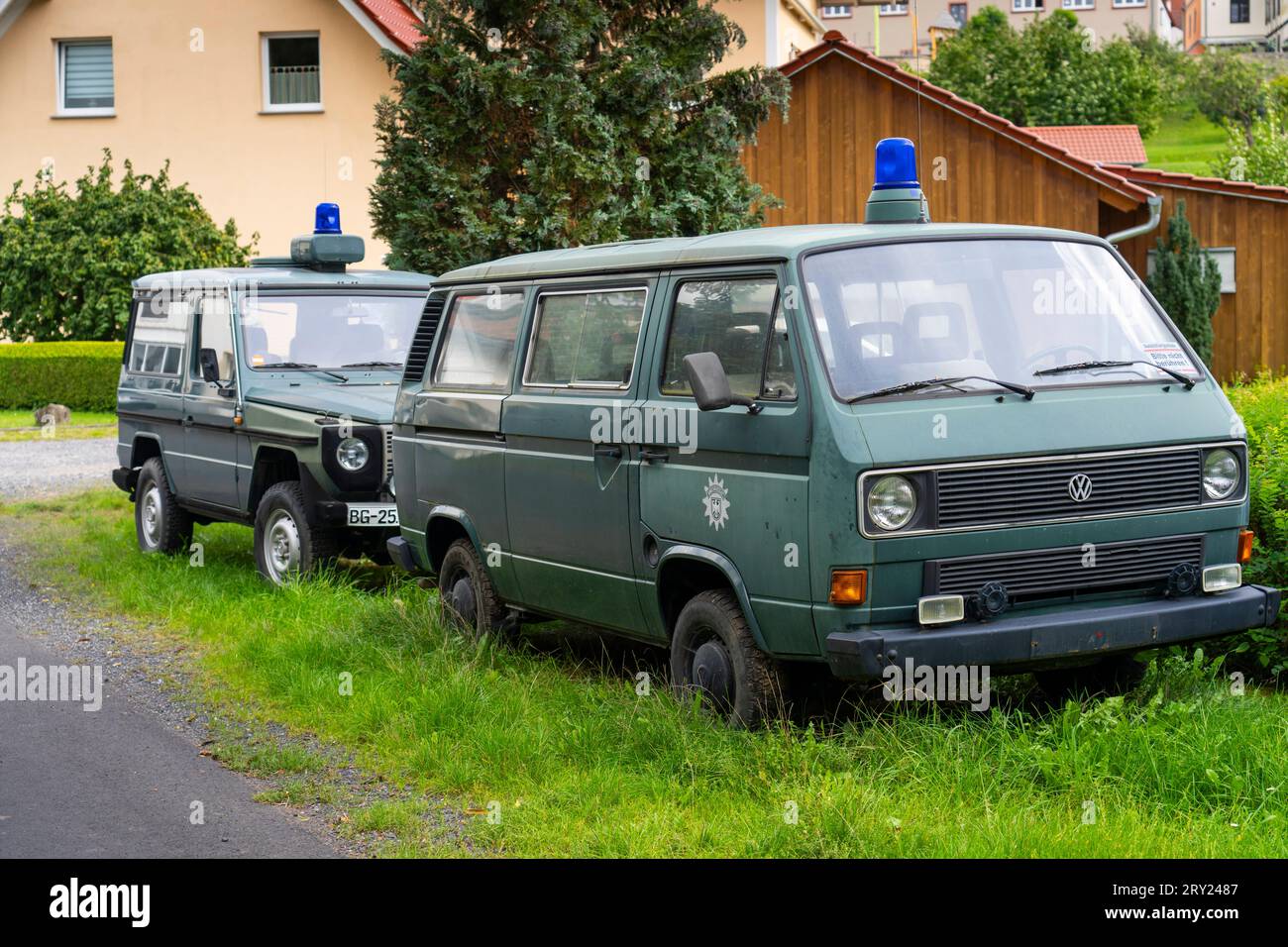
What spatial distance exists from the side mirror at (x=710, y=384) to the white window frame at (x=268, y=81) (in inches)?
1082

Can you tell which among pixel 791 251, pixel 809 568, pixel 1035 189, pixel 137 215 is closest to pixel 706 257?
pixel 791 251

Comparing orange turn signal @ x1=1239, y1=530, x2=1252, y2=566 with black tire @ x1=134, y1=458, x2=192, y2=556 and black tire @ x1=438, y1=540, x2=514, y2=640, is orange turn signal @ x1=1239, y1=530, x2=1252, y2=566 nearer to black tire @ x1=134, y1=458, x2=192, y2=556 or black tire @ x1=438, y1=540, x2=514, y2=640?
black tire @ x1=438, y1=540, x2=514, y2=640

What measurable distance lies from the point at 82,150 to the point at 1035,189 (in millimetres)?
20640

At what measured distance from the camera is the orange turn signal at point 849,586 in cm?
581

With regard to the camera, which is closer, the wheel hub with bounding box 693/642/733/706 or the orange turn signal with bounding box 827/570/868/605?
the orange turn signal with bounding box 827/570/868/605

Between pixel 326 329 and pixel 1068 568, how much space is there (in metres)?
7.11

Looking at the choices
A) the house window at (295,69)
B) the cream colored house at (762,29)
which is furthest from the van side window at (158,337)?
the cream colored house at (762,29)

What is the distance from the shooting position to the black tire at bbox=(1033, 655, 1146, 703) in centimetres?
682

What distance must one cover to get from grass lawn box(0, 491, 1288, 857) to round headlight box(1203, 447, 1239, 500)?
34.4 inches

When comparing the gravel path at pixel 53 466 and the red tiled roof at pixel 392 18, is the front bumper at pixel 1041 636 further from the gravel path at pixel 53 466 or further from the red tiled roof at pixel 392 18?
the red tiled roof at pixel 392 18

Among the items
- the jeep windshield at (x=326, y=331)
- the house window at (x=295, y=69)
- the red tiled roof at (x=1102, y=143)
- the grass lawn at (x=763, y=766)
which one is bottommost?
the grass lawn at (x=763, y=766)

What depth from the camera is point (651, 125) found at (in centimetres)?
1506

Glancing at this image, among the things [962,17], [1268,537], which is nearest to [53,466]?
[1268,537]

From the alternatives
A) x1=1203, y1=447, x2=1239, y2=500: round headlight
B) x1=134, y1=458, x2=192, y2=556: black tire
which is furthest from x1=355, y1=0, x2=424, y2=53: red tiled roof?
x1=1203, y1=447, x2=1239, y2=500: round headlight
